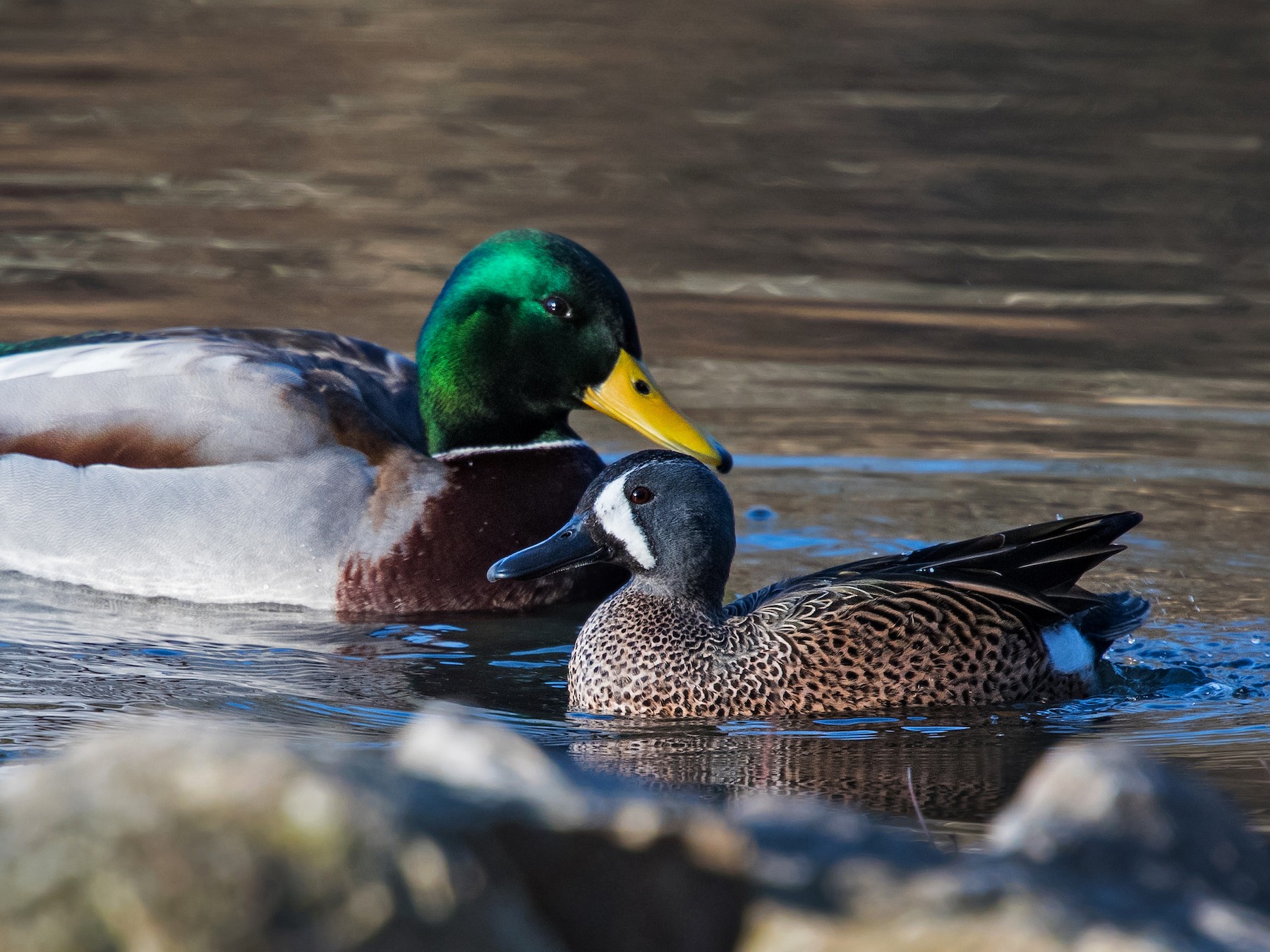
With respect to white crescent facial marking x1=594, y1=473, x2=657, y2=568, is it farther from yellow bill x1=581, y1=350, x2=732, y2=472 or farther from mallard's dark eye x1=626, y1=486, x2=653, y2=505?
yellow bill x1=581, y1=350, x2=732, y2=472

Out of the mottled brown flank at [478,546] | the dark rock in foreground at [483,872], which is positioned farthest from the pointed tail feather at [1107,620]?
the dark rock in foreground at [483,872]

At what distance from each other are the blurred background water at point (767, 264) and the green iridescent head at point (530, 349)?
2.57 ft

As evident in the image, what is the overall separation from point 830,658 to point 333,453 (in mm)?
2219

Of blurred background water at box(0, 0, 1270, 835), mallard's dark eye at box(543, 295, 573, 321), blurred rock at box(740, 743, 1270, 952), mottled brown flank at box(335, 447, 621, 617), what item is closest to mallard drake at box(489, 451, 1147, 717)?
blurred background water at box(0, 0, 1270, 835)

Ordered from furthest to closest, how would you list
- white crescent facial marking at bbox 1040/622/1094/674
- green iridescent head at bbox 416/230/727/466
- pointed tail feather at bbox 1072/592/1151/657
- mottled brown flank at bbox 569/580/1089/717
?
1. green iridescent head at bbox 416/230/727/466
2. pointed tail feather at bbox 1072/592/1151/657
3. white crescent facial marking at bbox 1040/622/1094/674
4. mottled brown flank at bbox 569/580/1089/717

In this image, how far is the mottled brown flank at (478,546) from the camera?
6.79m

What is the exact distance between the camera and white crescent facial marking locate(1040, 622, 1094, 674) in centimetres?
571

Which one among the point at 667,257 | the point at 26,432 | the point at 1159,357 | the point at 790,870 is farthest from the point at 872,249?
the point at 790,870

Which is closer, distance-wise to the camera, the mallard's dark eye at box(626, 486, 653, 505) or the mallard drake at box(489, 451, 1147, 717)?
the mallard drake at box(489, 451, 1147, 717)

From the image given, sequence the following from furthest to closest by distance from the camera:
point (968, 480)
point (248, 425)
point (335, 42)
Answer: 1. point (335, 42)
2. point (968, 480)
3. point (248, 425)

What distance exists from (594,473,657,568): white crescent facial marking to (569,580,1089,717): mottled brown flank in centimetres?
25

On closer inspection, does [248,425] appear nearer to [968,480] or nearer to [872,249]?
[968,480]

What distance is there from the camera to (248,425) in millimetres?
6867

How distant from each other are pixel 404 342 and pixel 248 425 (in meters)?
3.18
